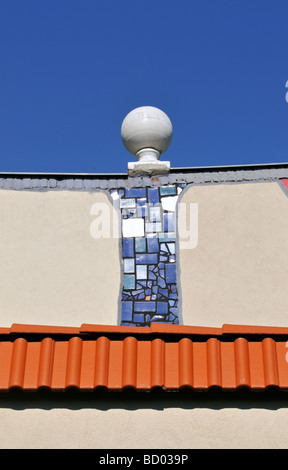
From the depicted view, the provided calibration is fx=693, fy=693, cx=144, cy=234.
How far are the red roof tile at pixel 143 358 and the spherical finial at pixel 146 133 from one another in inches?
222

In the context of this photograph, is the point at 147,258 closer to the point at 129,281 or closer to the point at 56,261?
the point at 129,281

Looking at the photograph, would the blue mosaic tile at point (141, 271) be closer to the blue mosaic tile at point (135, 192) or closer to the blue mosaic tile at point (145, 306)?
the blue mosaic tile at point (145, 306)

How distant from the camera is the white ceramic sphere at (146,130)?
1020 centimetres

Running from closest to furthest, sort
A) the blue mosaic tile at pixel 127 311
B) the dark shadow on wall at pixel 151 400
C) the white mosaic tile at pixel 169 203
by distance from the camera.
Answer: the dark shadow on wall at pixel 151 400
the blue mosaic tile at pixel 127 311
the white mosaic tile at pixel 169 203

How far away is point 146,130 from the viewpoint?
10.2m

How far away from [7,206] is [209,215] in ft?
9.10

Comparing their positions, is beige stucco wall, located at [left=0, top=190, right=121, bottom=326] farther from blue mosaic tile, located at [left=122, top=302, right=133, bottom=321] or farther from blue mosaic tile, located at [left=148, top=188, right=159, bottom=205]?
blue mosaic tile, located at [left=148, top=188, right=159, bottom=205]

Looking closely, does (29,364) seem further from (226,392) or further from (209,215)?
(209,215)

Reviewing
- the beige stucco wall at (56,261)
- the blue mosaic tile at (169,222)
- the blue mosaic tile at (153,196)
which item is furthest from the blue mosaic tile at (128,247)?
the blue mosaic tile at (153,196)

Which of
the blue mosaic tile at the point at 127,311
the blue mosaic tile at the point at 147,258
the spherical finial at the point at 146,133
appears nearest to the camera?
the blue mosaic tile at the point at 127,311

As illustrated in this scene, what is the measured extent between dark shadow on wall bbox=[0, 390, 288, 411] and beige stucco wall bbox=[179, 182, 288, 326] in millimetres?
3868

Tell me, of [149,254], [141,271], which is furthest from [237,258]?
[141,271]
